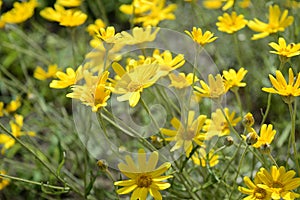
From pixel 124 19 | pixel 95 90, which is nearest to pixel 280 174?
pixel 95 90

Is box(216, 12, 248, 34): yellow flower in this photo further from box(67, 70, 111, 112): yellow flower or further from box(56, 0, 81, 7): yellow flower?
box(56, 0, 81, 7): yellow flower

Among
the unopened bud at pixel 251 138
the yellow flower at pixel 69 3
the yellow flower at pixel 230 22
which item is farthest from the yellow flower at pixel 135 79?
the yellow flower at pixel 69 3

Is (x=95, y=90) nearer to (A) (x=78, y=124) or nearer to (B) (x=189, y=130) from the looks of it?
(B) (x=189, y=130)

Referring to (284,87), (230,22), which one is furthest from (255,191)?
(230,22)

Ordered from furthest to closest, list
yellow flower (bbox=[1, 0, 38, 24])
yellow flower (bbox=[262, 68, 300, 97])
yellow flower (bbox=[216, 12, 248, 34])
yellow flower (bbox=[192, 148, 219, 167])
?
yellow flower (bbox=[1, 0, 38, 24]) < yellow flower (bbox=[216, 12, 248, 34]) < yellow flower (bbox=[192, 148, 219, 167]) < yellow flower (bbox=[262, 68, 300, 97])

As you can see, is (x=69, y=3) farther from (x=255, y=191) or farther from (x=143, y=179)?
(x=255, y=191)

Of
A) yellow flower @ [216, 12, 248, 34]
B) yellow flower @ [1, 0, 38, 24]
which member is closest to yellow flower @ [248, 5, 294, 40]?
yellow flower @ [216, 12, 248, 34]

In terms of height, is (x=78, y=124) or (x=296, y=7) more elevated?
(x=296, y=7)
